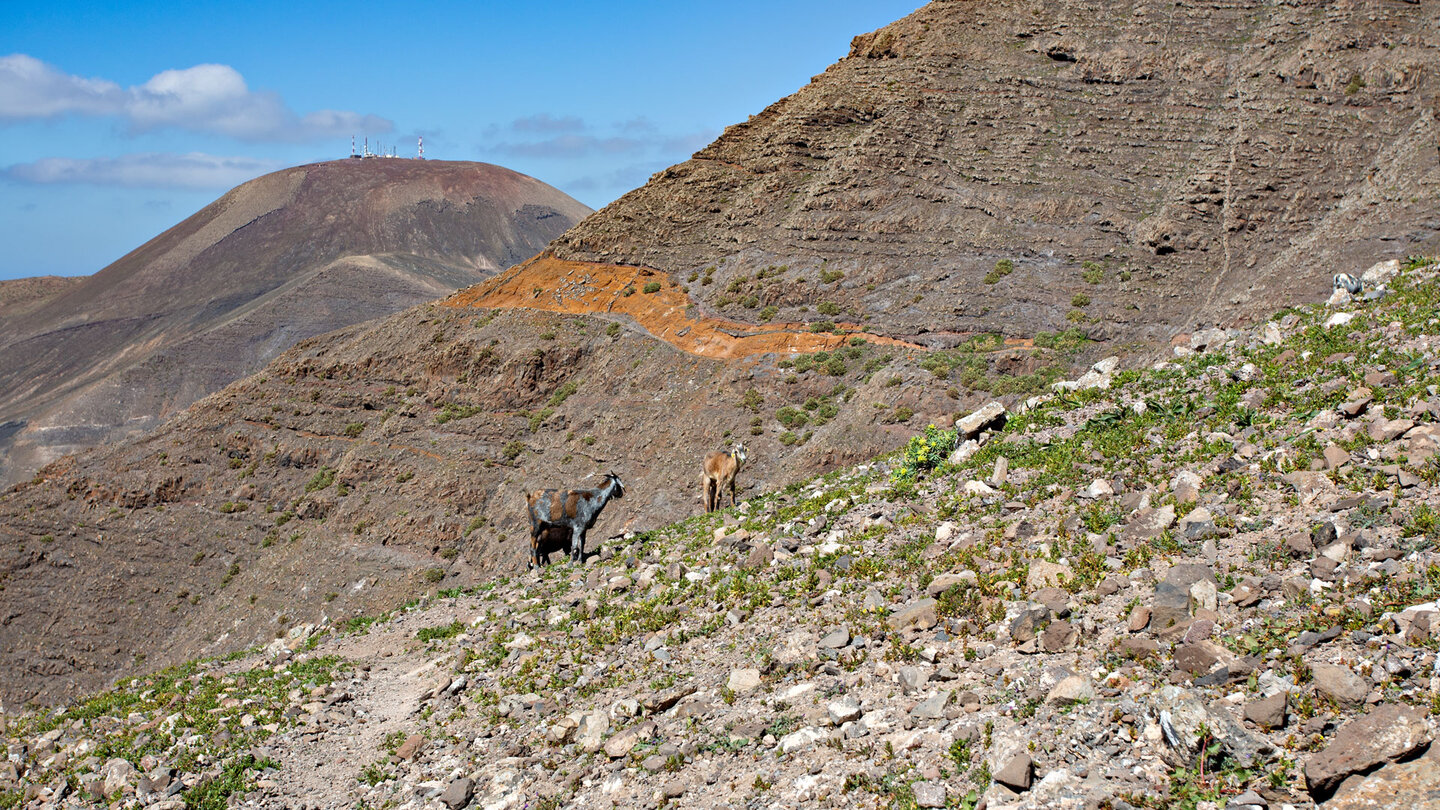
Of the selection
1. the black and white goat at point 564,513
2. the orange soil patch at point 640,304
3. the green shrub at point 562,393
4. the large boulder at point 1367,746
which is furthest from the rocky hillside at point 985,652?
the green shrub at point 562,393

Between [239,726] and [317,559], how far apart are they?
18.6 m

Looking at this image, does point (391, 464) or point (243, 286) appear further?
point (243, 286)

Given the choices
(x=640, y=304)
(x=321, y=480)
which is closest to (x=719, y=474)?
(x=640, y=304)

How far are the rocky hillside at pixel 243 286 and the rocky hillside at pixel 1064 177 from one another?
180 feet

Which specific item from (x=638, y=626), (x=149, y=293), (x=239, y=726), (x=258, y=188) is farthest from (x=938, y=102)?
(x=258, y=188)

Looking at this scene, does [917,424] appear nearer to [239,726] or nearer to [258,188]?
[239,726]

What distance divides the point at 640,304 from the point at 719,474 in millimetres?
17401

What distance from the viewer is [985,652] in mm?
6453

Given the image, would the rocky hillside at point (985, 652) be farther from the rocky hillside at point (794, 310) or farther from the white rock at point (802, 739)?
the rocky hillside at point (794, 310)

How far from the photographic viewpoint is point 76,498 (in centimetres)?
2917

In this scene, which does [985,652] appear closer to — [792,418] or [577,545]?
[577,545]

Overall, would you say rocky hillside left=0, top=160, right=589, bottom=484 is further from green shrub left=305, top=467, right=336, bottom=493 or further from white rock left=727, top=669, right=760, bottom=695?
white rock left=727, top=669, right=760, bottom=695

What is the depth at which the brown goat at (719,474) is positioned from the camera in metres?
16.8

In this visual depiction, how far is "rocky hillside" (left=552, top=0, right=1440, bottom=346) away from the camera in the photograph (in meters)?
27.5
